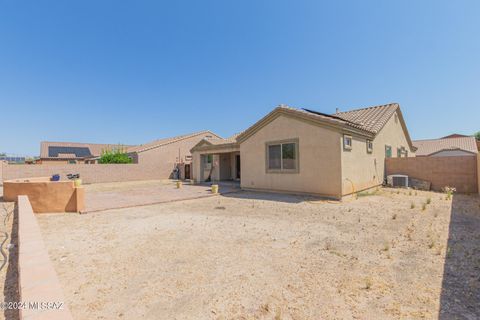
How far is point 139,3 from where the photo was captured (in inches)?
454

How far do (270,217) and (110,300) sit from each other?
498 cm

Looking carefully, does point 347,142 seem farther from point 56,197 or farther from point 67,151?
point 67,151

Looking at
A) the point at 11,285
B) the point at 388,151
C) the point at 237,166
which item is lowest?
the point at 11,285

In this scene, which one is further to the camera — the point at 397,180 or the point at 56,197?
the point at 397,180

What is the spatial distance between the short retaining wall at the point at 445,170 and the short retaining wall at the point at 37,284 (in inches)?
616

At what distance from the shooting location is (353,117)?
1499cm

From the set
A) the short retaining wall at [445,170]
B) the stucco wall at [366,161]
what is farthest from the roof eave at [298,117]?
the short retaining wall at [445,170]

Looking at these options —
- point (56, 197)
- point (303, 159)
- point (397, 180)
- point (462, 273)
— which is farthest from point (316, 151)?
point (56, 197)

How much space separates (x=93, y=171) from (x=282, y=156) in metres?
19.4

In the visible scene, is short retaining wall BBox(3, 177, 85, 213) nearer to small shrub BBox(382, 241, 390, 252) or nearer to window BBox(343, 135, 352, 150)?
small shrub BBox(382, 241, 390, 252)

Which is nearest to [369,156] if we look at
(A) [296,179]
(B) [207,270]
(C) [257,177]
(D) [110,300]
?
(A) [296,179]

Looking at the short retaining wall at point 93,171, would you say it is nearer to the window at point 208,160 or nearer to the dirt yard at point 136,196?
the dirt yard at point 136,196

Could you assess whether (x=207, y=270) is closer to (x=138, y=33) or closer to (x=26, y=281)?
(x=26, y=281)

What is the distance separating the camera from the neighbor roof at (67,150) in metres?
40.8
